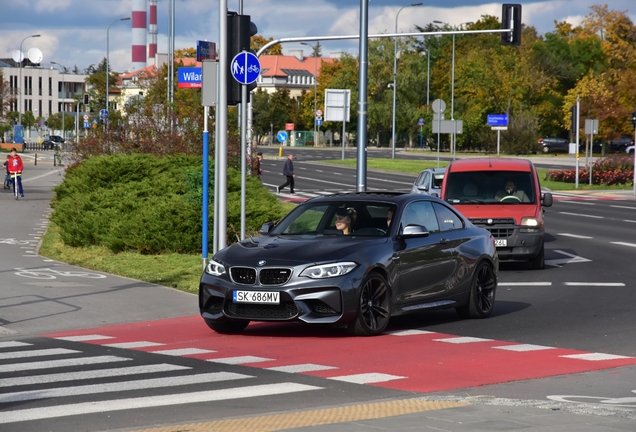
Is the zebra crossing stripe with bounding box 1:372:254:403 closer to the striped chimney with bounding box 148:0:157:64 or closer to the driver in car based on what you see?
the driver in car

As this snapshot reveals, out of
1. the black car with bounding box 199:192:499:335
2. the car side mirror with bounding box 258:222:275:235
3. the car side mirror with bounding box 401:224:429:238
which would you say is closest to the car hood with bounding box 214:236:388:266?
the black car with bounding box 199:192:499:335

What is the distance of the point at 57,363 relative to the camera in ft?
31.0

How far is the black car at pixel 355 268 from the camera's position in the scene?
35.3 feet

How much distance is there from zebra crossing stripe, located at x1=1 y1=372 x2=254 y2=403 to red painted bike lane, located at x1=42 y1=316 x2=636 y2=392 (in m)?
0.69

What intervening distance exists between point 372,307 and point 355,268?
55cm

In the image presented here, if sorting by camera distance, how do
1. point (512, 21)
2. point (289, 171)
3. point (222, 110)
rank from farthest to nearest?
point (289, 171)
point (512, 21)
point (222, 110)

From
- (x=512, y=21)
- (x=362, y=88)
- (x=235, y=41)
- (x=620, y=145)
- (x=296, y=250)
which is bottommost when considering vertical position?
(x=296, y=250)

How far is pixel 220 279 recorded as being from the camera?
11.1 metres

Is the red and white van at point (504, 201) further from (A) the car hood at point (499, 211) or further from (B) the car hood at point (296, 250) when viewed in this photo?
(B) the car hood at point (296, 250)

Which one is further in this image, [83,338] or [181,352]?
[83,338]

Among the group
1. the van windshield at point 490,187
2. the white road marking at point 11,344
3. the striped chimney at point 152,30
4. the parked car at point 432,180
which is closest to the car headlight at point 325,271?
the white road marking at point 11,344

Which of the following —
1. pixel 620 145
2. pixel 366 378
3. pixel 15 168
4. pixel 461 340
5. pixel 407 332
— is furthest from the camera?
pixel 620 145

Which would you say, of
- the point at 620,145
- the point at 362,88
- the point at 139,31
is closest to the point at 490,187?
the point at 362,88

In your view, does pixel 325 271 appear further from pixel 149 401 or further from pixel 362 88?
pixel 362 88
